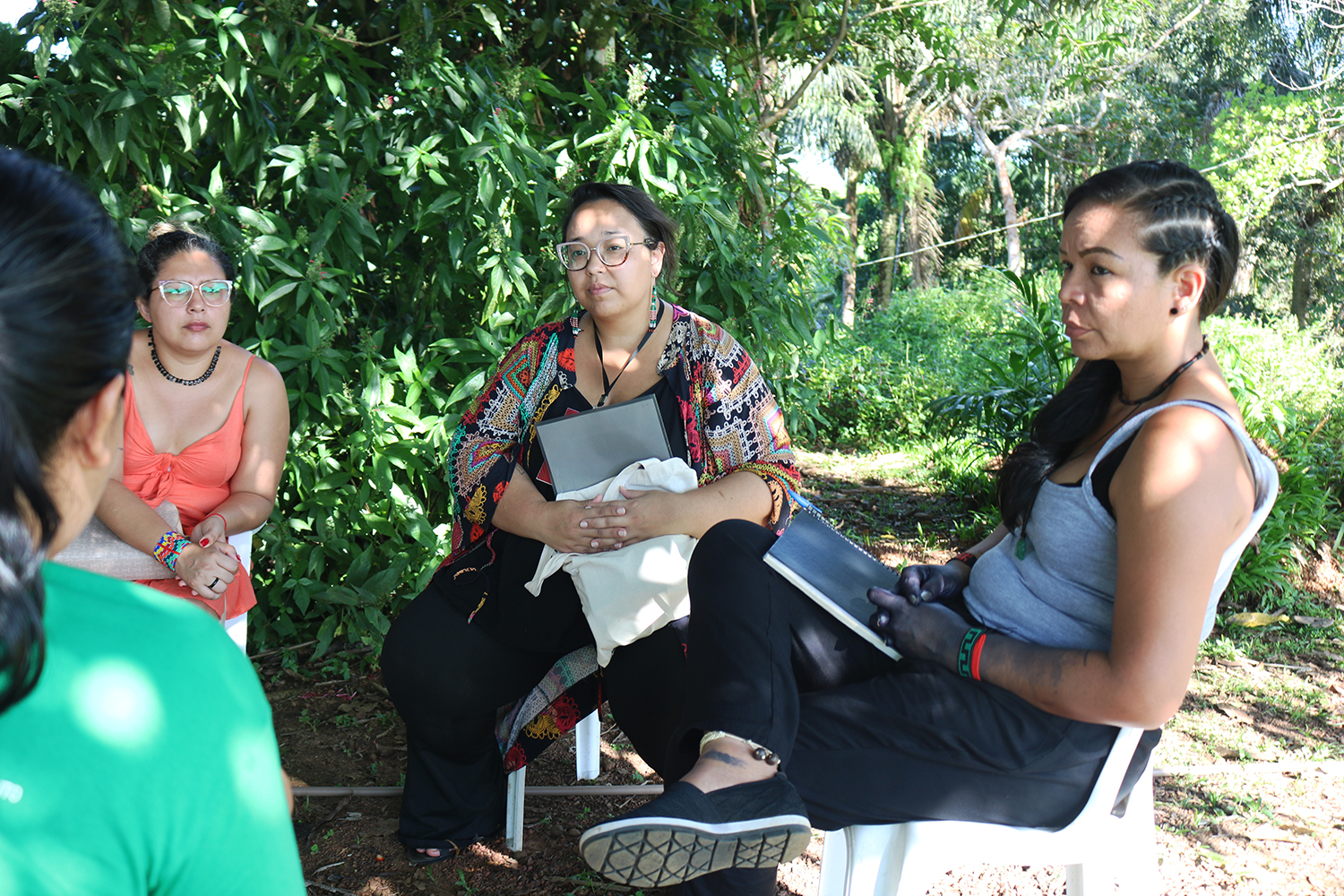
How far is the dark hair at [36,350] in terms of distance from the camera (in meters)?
0.67

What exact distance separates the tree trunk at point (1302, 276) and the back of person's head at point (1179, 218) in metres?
20.0

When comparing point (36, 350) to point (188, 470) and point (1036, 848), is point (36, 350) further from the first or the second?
point (188, 470)

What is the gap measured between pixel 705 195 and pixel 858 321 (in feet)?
42.6

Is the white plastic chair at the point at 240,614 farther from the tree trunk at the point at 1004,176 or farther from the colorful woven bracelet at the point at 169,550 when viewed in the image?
the tree trunk at the point at 1004,176

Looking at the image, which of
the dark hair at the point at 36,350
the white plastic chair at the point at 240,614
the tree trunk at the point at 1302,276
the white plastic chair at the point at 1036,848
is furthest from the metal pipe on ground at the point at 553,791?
the tree trunk at the point at 1302,276

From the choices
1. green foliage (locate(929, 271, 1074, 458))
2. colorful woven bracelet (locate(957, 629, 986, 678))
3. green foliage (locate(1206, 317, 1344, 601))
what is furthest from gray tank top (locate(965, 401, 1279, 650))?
green foliage (locate(929, 271, 1074, 458))

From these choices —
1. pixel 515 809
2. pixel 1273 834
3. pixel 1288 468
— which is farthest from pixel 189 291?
pixel 1288 468

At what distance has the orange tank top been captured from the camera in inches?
105

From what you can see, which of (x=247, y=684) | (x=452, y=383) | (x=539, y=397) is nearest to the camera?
(x=247, y=684)

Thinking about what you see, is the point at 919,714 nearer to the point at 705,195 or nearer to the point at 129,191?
the point at 705,195

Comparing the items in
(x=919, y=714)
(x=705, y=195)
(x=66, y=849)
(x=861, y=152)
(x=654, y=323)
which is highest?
(x=861, y=152)

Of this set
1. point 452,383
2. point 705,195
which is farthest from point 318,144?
point 705,195

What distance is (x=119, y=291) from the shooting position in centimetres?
76

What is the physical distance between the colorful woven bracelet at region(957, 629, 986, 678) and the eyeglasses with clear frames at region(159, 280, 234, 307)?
6.92 feet
